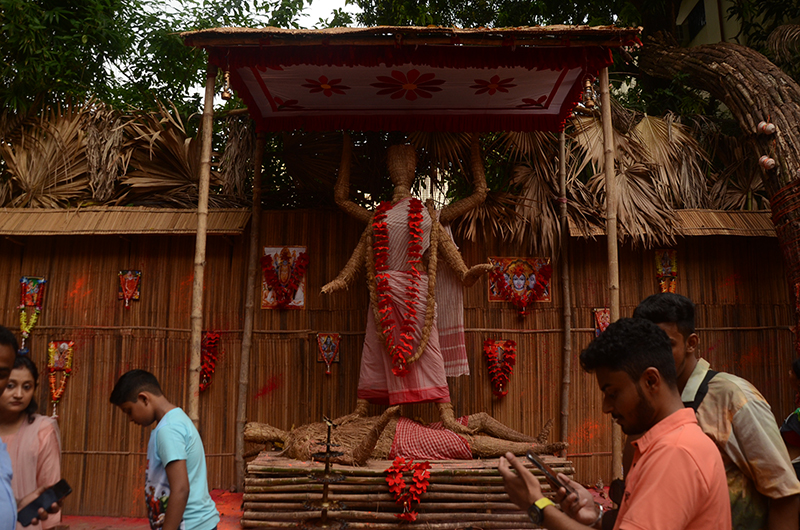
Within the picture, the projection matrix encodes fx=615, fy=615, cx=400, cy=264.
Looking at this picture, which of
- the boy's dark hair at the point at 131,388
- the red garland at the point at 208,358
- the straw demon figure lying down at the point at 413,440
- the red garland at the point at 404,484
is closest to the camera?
the boy's dark hair at the point at 131,388

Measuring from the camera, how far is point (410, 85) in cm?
556

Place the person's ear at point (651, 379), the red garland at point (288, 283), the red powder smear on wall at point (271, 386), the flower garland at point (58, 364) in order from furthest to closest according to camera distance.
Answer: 1. the red garland at point (288, 283)
2. the red powder smear on wall at point (271, 386)
3. the flower garland at point (58, 364)
4. the person's ear at point (651, 379)

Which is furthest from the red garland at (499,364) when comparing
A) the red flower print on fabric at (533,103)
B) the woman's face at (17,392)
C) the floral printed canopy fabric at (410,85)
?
the woman's face at (17,392)

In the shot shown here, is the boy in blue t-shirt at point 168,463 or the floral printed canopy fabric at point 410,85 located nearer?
the boy in blue t-shirt at point 168,463

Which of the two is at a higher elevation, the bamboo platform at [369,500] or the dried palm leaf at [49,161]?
the dried palm leaf at [49,161]

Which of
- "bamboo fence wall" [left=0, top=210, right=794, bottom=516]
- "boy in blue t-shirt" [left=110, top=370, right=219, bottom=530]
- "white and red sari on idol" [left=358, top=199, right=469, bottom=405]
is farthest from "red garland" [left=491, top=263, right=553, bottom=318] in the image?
"boy in blue t-shirt" [left=110, top=370, right=219, bottom=530]

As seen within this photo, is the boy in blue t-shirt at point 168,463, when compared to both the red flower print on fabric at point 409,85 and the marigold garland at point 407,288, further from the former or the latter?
the red flower print on fabric at point 409,85

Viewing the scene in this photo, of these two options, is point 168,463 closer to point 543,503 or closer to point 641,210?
point 543,503

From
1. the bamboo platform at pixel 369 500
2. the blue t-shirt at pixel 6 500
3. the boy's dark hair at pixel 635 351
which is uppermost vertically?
the boy's dark hair at pixel 635 351

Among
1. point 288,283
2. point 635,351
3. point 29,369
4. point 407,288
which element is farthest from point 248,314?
point 635,351

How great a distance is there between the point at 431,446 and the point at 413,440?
16cm

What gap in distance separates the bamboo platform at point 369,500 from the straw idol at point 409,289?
0.65 metres

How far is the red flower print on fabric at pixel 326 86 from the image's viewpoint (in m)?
5.44

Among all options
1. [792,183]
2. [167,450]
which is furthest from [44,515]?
[792,183]
